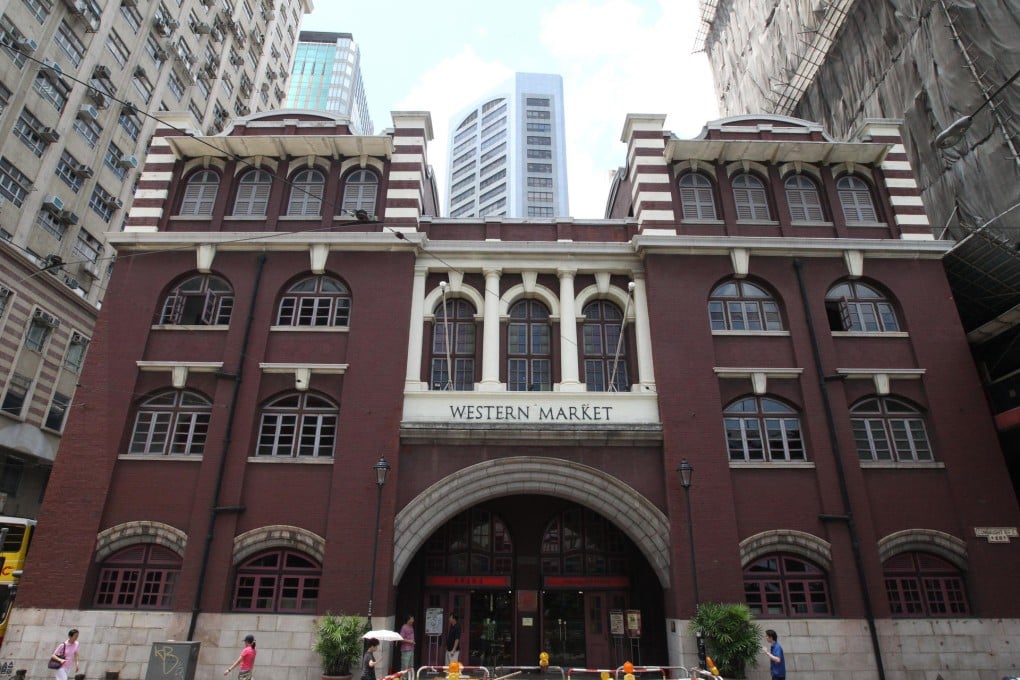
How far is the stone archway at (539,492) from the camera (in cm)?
1730

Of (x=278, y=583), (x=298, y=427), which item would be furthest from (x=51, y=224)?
(x=278, y=583)

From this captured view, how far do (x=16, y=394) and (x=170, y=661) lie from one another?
2158cm

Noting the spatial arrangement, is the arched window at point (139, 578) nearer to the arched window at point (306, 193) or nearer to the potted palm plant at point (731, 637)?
the arched window at point (306, 193)

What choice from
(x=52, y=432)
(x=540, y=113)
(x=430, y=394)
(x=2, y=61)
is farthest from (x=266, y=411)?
(x=540, y=113)

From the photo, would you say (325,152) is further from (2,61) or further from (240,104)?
(240,104)

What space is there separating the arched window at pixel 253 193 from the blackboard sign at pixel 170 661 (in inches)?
553

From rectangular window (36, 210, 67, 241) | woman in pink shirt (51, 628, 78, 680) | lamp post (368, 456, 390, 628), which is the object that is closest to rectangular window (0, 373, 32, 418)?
rectangular window (36, 210, 67, 241)

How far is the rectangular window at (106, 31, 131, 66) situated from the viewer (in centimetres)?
3434

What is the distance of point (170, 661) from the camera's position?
13.0 m

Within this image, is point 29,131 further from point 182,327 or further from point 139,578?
point 139,578

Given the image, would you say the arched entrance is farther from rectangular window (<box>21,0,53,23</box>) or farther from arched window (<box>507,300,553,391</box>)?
rectangular window (<box>21,0,53,23</box>)

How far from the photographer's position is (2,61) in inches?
1059

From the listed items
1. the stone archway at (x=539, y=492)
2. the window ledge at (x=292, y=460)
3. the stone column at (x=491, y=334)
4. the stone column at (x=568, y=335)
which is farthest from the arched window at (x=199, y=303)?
the stone column at (x=568, y=335)

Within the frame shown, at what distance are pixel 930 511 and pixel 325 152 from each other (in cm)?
2272
